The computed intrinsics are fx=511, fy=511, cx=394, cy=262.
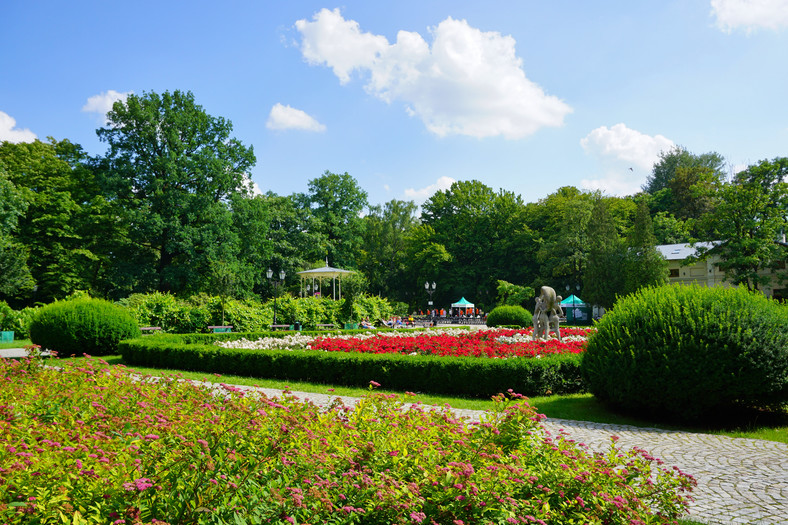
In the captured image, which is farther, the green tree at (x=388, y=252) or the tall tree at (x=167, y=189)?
the green tree at (x=388, y=252)

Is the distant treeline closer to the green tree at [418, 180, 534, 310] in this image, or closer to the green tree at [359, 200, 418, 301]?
the green tree at [418, 180, 534, 310]

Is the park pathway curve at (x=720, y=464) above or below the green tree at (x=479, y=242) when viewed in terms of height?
below

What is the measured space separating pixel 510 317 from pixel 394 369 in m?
16.3

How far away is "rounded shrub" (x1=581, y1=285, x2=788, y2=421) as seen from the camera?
6.94 metres

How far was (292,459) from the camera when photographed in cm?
298

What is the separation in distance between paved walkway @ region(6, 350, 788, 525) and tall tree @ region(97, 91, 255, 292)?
2528cm

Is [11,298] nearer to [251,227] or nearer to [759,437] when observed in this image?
[251,227]

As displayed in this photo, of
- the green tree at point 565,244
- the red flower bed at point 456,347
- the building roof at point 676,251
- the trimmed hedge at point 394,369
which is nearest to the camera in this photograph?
the trimmed hedge at point 394,369

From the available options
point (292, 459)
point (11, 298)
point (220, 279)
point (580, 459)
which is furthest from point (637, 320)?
point (11, 298)

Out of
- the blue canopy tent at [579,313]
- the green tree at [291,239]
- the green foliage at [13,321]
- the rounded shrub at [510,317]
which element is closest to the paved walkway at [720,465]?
the rounded shrub at [510,317]

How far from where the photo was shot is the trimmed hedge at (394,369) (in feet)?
30.5

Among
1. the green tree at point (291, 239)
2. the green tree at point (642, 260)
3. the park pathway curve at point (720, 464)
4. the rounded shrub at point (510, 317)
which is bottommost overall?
the park pathway curve at point (720, 464)

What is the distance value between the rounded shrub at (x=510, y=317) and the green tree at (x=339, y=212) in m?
24.2

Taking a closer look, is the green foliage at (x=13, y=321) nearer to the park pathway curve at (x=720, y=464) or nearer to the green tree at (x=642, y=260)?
the park pathway curve at (x=720, y=464)
